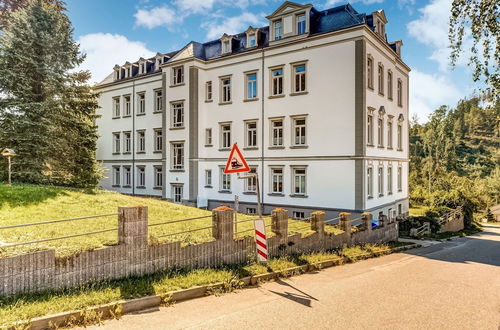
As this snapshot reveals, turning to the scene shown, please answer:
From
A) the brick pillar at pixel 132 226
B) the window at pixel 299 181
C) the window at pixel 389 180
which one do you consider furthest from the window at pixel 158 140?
the brick pillar at pixel 132 226

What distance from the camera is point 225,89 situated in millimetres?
26656

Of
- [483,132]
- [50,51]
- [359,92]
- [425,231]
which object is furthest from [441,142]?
[50,51]

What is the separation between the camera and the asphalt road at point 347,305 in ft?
20.4

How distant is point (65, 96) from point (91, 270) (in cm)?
1911

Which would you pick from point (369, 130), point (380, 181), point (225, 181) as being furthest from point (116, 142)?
point (380, 181)

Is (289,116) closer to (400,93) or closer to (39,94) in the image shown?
(400,93)

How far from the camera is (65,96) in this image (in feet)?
74.8

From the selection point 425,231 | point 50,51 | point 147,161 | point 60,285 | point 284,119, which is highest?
point 50,51

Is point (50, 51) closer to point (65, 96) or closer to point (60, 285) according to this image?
point (65, 96)

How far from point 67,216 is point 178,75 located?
1810cm

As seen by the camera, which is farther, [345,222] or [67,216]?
[345,222]

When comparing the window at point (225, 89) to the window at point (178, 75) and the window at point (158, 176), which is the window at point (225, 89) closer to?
the window at point (178, 75)

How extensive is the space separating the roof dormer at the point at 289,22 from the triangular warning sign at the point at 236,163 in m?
15.9

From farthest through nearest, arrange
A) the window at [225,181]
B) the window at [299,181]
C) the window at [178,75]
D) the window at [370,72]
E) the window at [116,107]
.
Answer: the window at [116,107], the window at [178,75], the window at [225,181], the window at [299,181], the window at [370,72]
